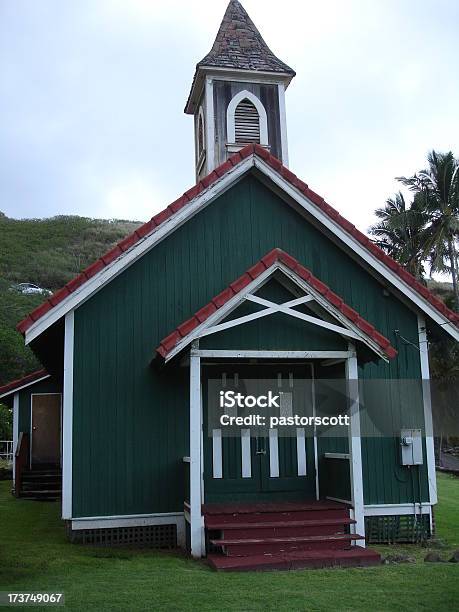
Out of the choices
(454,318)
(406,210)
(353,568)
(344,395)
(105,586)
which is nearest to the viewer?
(105,586)

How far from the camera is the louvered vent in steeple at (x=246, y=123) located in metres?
14.8

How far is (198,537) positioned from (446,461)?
30220 millimetres

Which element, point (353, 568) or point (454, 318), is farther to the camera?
point (454, 318)

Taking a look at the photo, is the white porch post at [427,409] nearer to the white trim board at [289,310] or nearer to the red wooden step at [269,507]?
the red wooden step at [269,507]

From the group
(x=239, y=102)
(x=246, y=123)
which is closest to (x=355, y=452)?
(x=246, y=123)

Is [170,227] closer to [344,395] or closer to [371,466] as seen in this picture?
[344,395]

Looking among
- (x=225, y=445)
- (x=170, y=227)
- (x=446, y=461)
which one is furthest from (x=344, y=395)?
(x=446, y=461)

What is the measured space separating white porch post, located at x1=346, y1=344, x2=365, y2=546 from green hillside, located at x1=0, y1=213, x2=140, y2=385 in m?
38.9

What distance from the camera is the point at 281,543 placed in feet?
31.0

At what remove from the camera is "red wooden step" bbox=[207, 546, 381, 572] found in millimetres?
8766

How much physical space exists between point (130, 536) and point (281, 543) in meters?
2.61

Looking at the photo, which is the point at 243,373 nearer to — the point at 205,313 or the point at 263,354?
the point at 263,354

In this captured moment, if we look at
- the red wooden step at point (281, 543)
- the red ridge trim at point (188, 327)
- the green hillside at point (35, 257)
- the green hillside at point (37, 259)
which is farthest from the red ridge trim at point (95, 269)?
the green hillside at point (35, 257)

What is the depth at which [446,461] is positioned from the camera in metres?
37.0
